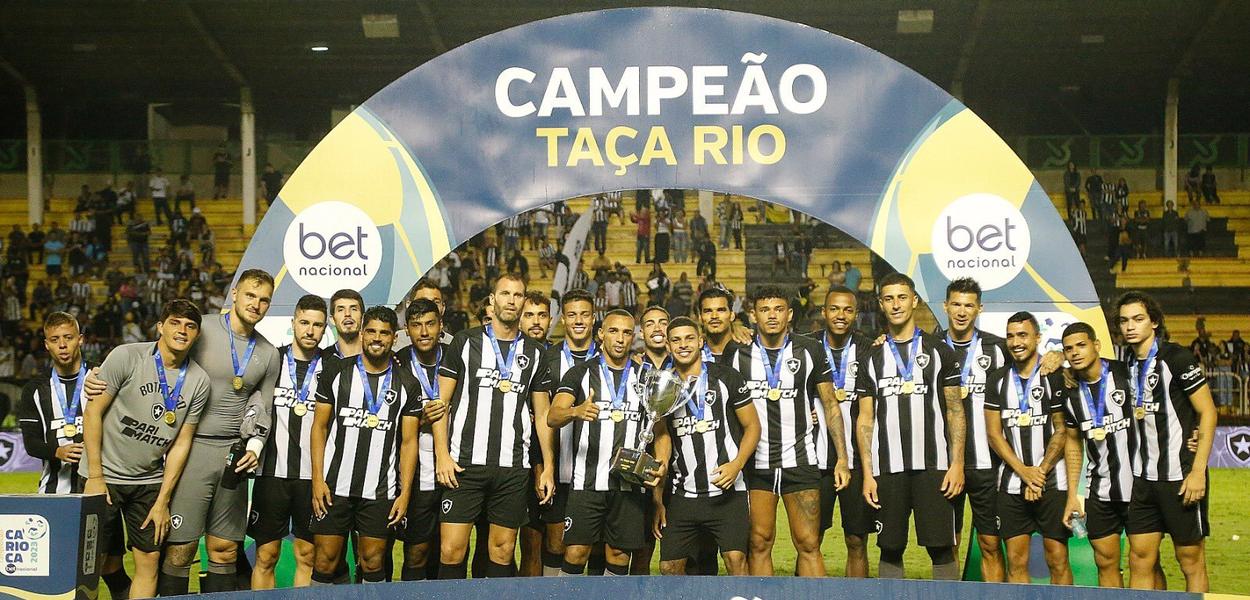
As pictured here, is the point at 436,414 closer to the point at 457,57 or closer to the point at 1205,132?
the point at 457,57

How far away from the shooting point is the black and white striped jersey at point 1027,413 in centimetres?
690

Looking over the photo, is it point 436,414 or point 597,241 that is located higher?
point 597,241

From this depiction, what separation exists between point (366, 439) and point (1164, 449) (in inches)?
166

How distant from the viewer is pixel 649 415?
21.7ft

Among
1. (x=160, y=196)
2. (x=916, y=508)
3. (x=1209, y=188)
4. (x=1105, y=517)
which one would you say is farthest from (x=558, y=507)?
(x=1209, y=188)

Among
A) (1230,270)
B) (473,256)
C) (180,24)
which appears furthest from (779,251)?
(180,24)

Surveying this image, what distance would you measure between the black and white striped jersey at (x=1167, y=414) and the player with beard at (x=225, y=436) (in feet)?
15.2

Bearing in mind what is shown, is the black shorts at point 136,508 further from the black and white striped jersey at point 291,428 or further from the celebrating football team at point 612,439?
the black and white striped jersey at point 291,428

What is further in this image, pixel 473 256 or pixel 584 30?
pixel 473 256

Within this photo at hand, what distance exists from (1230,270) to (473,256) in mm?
13231

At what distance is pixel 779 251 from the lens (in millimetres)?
21828

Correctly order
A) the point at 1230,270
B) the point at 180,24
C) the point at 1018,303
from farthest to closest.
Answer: the point at 1230,270
the point at 180,24
the point at 1018,303

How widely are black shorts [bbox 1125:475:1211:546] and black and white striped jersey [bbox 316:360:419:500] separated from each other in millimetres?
3861

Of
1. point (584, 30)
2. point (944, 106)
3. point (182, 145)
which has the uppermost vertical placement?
point (182, 145)
